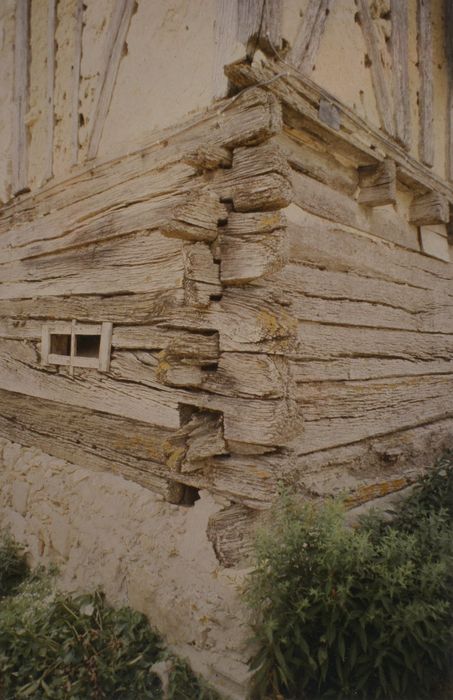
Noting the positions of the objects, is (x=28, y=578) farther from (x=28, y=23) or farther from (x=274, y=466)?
(x=28, y=23)

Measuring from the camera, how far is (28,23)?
4922mm

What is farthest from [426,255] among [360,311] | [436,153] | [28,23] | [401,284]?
[28,23]

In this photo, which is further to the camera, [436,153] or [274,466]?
[436,153]

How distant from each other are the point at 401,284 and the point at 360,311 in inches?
32.1

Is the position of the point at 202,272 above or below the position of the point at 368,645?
above

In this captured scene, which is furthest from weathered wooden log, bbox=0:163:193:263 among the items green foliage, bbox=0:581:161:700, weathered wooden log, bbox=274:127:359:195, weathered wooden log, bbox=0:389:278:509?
green foliage, bbox=0:581:161:700

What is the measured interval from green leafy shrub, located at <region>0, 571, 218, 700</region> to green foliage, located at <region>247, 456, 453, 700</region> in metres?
0.52

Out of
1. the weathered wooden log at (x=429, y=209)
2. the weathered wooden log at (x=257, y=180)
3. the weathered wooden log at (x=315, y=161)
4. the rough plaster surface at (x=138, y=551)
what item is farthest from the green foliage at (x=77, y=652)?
the weathered wooden log at (x=429, y=209)

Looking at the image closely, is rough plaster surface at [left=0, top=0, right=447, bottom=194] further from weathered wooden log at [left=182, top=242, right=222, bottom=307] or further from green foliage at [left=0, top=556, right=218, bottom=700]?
green foliage at [left=0, top=556, right=218, bottom=700]

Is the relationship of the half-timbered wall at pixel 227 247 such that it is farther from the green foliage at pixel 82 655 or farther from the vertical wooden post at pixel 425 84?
the green foliage at pixel 82 655

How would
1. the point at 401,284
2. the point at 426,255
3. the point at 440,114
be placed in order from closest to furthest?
the point at 401,284 < the point at 426,255 < the point at 440,114

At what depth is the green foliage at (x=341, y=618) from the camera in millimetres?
2451

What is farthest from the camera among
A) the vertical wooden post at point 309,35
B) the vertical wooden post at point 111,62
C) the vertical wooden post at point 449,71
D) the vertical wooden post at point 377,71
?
the vertical wooden post at point 449,71

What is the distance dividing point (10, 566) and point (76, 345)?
1.92 metres
